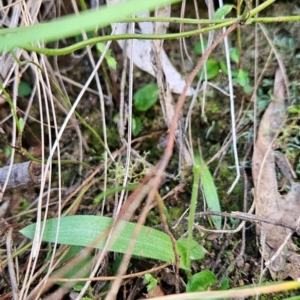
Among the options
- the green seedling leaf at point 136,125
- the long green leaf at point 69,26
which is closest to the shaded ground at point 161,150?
the green seedling leaf at point 136,125

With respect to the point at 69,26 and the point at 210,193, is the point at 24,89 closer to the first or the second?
the point at 210,193

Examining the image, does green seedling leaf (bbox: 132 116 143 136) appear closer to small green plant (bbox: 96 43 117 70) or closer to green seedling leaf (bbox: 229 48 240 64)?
small green plant (bbox: 96 43 117 70)

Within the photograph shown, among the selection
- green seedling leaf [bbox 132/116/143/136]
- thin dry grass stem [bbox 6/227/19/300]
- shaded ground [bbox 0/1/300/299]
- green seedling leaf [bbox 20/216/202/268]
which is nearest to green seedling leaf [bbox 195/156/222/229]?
shaded ground [bbox 0/1/300/299]

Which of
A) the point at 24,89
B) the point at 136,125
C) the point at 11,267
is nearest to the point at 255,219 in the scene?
the point at 136,125

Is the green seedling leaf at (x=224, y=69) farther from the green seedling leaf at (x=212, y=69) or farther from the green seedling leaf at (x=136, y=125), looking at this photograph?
the green seedling leaf at (x=136, y=125)

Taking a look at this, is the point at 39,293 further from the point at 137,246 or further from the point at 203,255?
the point at 203,255
